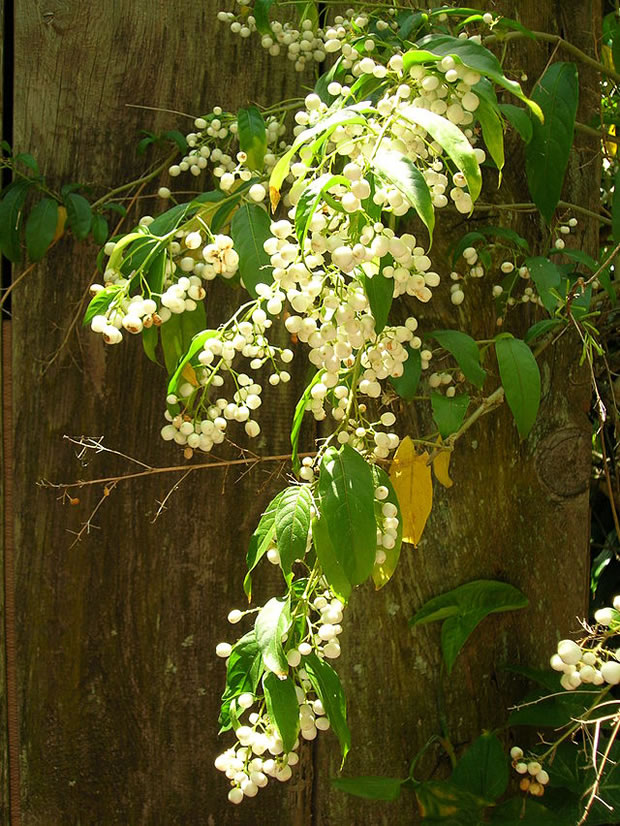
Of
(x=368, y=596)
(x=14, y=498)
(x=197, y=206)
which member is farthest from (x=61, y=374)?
(x=368, y=596)

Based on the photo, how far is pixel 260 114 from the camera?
102 centimetres

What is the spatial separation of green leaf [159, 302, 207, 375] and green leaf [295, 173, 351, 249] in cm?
29

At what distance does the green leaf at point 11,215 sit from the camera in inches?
43.8

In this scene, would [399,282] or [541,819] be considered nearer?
[399,282]

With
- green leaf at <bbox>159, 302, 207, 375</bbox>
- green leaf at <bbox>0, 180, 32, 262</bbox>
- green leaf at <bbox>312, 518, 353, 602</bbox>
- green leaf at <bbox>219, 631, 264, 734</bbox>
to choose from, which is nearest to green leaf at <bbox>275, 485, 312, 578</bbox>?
green leaf at <bbox>312, 518, 353, 602</bbox>

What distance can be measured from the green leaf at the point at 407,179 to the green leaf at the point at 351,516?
0.83 ft

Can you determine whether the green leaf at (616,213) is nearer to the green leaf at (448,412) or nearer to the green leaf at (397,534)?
the green leaf at (448,412)

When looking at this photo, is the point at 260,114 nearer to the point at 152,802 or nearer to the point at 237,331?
the point at 237,331

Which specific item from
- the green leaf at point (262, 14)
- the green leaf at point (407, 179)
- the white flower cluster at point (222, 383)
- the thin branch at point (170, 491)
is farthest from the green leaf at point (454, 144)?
the thin branch at point (170, 491)

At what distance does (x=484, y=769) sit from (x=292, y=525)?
1.62 feet

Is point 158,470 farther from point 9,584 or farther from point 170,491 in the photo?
point 9,584

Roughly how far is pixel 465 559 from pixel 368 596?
14cm

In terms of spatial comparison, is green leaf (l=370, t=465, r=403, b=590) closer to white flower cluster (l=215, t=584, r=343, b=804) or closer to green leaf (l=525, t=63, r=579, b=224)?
white flower cluster (l=215, t=584, r=343, b=804)

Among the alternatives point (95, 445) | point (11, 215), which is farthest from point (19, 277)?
point (95, 445)
